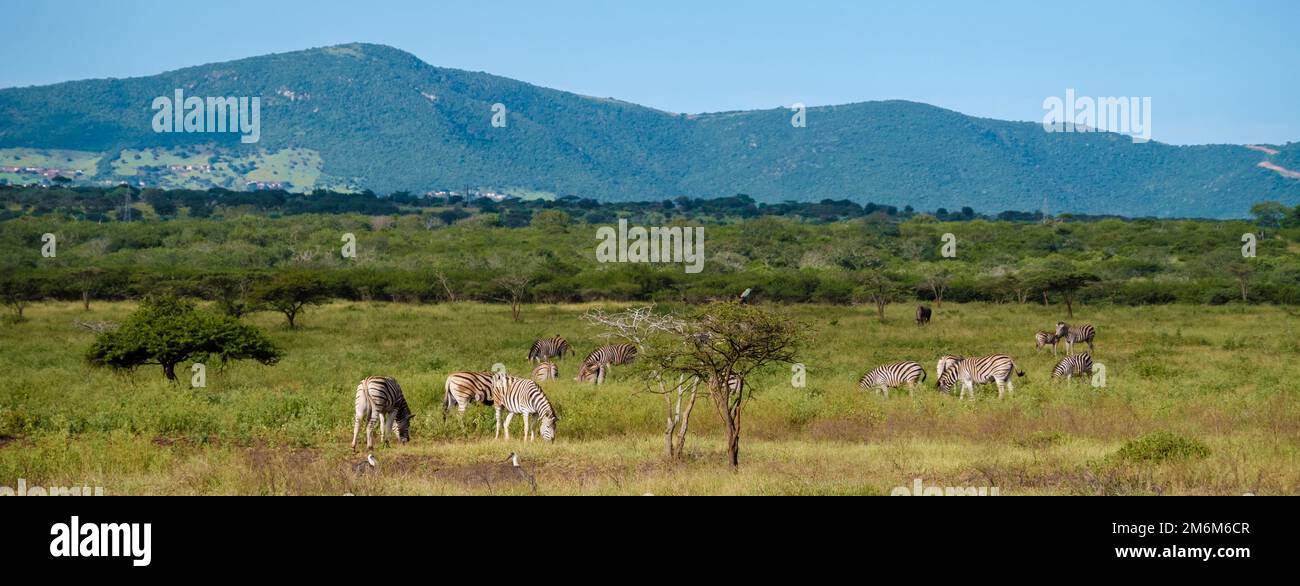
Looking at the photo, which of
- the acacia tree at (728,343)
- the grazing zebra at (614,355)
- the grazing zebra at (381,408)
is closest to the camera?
the acacia tree at (728,343)

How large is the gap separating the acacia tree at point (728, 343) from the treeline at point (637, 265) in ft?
94.6

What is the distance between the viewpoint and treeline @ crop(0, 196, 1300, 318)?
52.1 metres

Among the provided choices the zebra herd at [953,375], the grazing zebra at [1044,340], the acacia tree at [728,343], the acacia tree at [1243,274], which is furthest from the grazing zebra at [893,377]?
the acacia tree at [1243,274]

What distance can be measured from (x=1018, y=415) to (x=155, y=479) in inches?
489

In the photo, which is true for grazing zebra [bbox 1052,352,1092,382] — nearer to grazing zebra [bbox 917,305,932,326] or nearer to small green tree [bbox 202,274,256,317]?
grazing zebra [bbox 917,305,932,326]

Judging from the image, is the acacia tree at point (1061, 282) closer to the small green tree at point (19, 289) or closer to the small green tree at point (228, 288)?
the small green tree at point (228, 288)

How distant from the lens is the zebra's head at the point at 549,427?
16031mm

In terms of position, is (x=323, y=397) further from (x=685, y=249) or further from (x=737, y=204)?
(x=737, y=204)

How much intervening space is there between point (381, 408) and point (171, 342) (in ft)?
31.2

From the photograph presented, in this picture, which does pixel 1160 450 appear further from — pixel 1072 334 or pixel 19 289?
pixel 19 289
